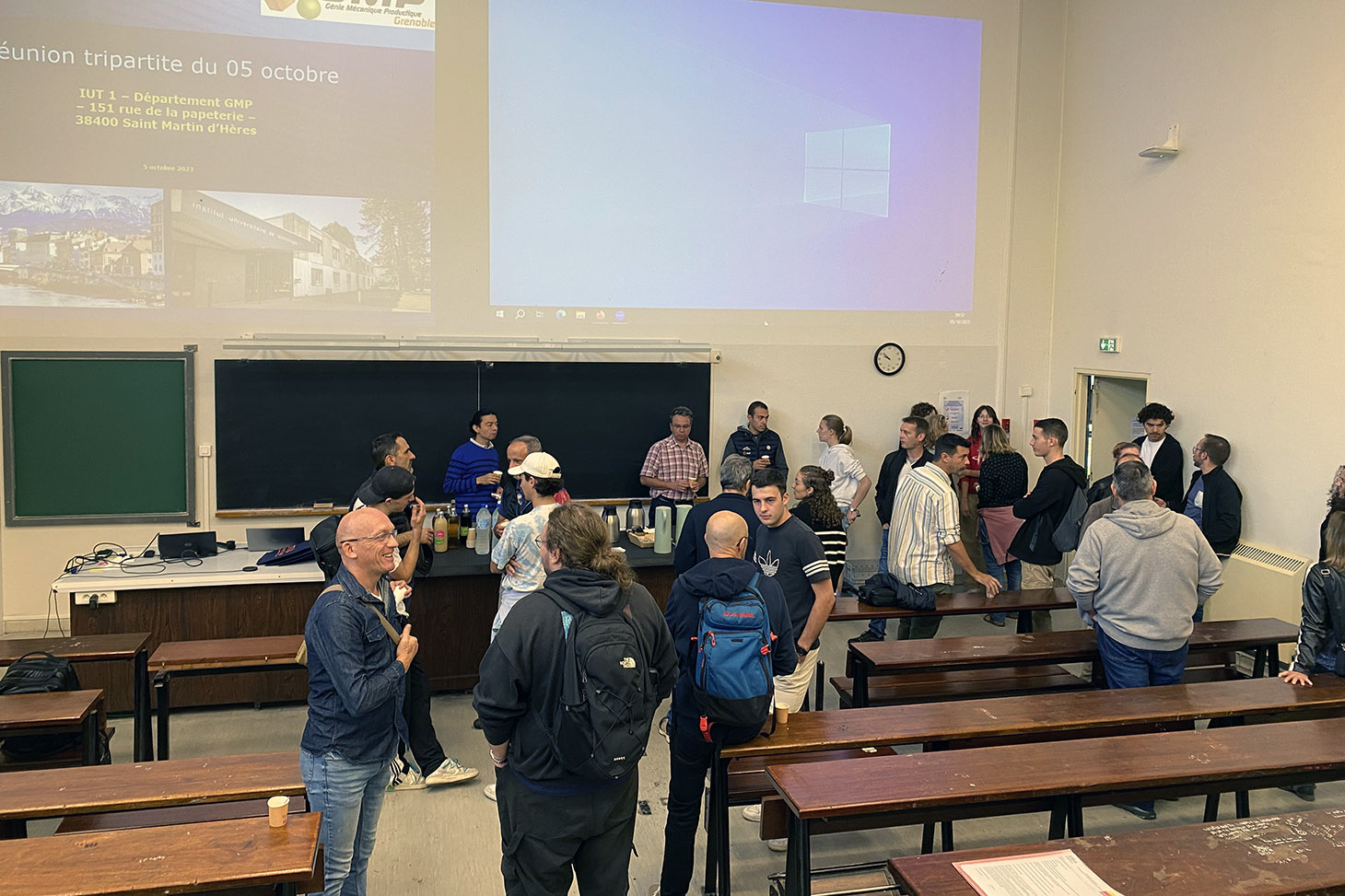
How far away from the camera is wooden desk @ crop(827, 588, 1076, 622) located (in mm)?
4988

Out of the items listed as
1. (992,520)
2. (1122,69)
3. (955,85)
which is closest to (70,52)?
(955,85)

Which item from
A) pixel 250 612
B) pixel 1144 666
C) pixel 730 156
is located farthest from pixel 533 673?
pixel 730 156

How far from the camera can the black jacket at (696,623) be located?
3154 millimetres

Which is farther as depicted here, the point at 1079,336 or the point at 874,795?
the point at 1079,336

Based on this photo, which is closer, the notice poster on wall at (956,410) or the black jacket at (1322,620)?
the black jacket at (1322,620)

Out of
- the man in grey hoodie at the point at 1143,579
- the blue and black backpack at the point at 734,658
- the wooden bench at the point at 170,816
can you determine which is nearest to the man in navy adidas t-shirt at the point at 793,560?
the blue and black backpack at the point at 734,658

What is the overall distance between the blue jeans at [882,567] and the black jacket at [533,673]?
3819 millimetres

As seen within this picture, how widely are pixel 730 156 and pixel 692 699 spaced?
554cm

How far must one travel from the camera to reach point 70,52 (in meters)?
6.46

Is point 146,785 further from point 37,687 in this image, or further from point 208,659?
point 208,659

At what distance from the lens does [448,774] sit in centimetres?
444

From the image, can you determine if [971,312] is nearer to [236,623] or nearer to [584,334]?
[584,334]

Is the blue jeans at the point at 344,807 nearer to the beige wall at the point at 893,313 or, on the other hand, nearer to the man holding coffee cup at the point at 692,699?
the man holding coffee cup at the point at 692,699

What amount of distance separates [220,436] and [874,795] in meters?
5.77
